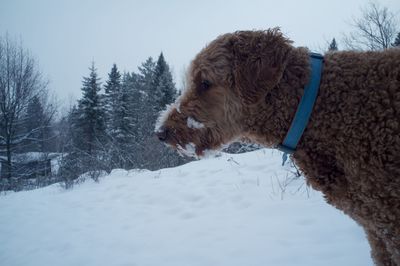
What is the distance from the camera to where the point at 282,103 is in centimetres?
206

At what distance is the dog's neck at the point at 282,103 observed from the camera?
2.04 metres

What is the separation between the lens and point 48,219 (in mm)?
5801

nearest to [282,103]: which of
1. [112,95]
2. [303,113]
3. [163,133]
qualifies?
[303,113]

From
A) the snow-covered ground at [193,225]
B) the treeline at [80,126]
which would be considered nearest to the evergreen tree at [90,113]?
the treeline at [80,126]

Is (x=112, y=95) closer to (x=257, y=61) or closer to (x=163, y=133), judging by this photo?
(x=163, y=133)

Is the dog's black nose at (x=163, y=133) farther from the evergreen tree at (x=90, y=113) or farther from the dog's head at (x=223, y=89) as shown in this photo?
the evergreen tree at (x=90, y=113)

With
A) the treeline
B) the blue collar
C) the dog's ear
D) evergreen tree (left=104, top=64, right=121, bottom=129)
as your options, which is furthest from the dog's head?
evergreen tree (left=104, top=64, right=121, bottom=129)

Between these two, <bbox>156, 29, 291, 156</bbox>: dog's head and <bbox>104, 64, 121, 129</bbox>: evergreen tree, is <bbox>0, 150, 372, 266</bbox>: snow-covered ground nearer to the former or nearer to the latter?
<bbox>156, 29, 291, 156</bbox>: dog's head

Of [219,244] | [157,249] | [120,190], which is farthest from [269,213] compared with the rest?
[120,190]

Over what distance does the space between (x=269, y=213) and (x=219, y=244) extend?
99 cm

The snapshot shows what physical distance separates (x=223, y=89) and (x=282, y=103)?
0.47 meters

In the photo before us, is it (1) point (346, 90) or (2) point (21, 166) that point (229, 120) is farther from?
(2) point (21, 166)

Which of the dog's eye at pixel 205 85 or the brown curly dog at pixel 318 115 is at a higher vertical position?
the dog's eye at pixel 205 85

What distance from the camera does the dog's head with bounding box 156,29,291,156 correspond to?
211cm
